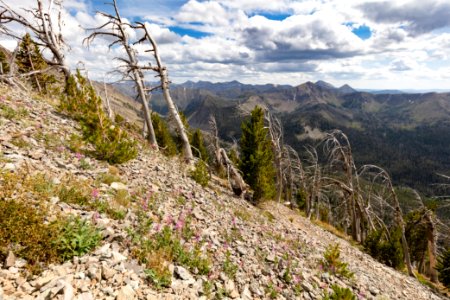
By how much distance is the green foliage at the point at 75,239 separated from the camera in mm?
5520

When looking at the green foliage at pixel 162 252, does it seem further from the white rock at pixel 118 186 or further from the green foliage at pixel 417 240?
the green foliage at pixel 417 240

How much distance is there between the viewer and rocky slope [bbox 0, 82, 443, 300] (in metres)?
5.17

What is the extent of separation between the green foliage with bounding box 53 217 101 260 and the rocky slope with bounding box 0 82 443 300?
0.18 meters

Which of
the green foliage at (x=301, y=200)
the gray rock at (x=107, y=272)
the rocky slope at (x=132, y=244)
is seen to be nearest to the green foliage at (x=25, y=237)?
the rocky slope at (x=132, y=244)

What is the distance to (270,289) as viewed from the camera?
8.19m

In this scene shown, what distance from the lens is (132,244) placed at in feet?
22.4

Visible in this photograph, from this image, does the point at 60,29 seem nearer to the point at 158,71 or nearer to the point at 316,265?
the point at 158,71

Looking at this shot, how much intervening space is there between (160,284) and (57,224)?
265 centimetres

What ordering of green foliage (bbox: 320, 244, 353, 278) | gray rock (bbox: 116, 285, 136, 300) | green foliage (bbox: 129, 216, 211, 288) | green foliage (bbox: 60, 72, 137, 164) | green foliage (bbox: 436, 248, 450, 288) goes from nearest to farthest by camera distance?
gray rock (bbox: 116, 285, 136, 300) → green foliage (bbox: 129, 216, 211, 288) → green foliage (bbox: 60, 72, 137, 164) → green foliage (bbox: 320, 244, 353, 278) → green foliage (bbox: 436, 248, 450, 288)

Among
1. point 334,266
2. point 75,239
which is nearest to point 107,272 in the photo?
point 75,239

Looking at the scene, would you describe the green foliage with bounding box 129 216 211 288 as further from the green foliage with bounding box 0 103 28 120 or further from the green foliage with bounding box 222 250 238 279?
the green foliage with bounding box 0 103 28 120

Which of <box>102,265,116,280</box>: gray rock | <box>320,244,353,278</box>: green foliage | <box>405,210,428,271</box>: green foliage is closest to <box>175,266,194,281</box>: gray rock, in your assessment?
<box>102,265,116,280</box>: gray rock

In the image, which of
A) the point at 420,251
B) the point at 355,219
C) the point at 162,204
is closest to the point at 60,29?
the point at 162,204

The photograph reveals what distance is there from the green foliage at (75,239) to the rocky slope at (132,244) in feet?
0.58
